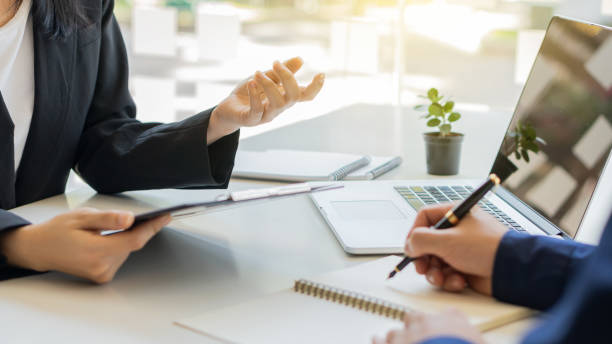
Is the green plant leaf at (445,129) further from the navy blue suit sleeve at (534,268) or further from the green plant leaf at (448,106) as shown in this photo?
the navy blue suit sleeve at (534,268)

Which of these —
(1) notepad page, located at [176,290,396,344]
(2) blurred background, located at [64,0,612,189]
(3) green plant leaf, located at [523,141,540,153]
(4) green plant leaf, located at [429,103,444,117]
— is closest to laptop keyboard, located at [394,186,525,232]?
(3) green plant leaf, located at [523,141,540,153]

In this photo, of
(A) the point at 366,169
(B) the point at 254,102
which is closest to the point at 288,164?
(A) the point at 366,169

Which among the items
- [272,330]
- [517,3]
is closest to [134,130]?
[272,330]

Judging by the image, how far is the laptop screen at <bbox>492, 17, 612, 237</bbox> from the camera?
91cm

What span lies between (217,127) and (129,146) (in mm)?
198

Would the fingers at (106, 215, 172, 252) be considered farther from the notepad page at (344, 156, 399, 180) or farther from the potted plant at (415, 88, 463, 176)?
the potted plant at (415, 88, 463, 176)

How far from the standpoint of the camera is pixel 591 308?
407mm

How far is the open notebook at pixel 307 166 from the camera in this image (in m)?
1.37

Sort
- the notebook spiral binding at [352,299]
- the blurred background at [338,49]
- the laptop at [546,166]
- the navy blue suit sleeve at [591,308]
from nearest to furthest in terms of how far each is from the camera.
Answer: the navy blue suit sleeve at [591,308], the notebook spiral binding at [352,299], the laptop at [546,166], the blurred background at [338,49]

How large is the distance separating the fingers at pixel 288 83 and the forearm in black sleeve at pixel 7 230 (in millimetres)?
412

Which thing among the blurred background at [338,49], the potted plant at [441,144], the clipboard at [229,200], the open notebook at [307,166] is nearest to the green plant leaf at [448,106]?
the potted plant at [441,144]

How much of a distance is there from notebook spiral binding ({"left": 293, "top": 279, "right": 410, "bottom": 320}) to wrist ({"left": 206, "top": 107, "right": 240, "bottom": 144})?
0.40m

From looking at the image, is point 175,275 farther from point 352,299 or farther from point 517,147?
point 517,147

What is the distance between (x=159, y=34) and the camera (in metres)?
4.17
